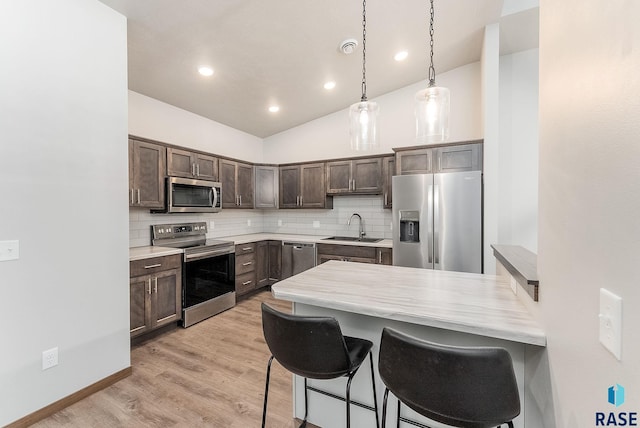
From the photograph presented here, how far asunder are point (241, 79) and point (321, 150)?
1832mm

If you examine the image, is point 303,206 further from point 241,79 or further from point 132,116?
point 132,116

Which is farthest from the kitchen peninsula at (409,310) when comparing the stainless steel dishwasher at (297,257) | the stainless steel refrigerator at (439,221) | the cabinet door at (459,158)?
the stainless steel dishwasher at (297,257)

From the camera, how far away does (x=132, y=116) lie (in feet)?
10.6

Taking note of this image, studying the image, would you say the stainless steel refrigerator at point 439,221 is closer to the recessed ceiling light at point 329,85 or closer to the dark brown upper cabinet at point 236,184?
the recessed ceiling light at point 329,85

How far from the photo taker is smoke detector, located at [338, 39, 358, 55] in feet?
9.32

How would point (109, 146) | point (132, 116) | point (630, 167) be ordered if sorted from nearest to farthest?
point (630, 167), point (109, 146), point (132, 116)

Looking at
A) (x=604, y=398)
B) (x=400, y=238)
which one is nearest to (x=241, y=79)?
(x=400, y=238)

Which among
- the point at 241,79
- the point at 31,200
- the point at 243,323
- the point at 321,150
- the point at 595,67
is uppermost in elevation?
the point at 241,79

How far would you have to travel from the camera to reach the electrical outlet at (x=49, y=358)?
1800 millimetres

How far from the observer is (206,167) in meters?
3.77

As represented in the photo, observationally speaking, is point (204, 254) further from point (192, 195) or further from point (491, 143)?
point (491, 143)

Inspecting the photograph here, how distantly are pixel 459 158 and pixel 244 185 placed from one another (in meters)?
3.15

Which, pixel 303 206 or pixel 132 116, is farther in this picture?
pixel 303 206

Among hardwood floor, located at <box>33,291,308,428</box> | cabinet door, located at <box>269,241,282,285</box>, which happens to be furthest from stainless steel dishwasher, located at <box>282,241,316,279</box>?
hardwood floor, located at <box>33,291,308,428</box>
